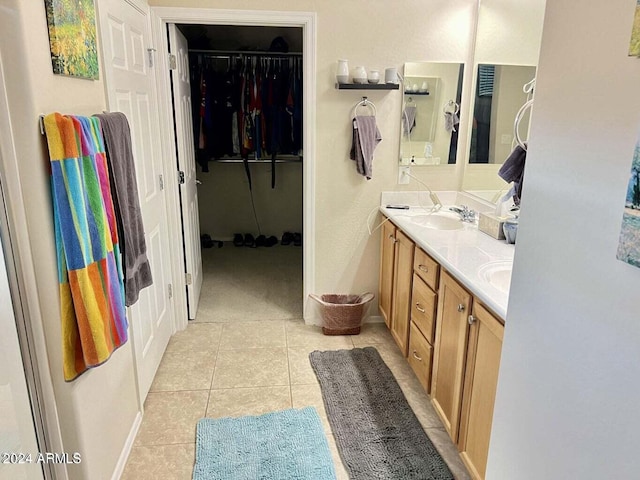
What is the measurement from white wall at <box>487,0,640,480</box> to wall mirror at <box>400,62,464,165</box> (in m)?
1.98

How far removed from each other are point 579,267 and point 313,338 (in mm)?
2309

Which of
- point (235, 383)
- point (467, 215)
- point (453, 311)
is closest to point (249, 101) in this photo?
point (467, 215)

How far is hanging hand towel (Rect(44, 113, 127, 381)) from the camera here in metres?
1.32

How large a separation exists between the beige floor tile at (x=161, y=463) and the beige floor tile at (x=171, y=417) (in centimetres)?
5

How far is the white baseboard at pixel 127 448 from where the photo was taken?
1861 mm

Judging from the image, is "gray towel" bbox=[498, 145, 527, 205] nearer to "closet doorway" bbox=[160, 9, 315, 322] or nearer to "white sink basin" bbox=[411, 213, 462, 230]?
"white sink basin" bbox=[411, 213, 462, 230]

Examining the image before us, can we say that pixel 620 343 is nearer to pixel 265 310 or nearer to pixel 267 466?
pixel 267 466

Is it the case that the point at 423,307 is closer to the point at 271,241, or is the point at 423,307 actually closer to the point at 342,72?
the point at 342,72

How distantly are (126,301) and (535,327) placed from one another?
148 cm

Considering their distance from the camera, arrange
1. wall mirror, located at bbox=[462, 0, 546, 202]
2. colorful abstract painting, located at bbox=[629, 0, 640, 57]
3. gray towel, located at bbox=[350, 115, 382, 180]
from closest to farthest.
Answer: colorful abstract painting, located at bbox=[629, 0, 640, 57] < wall mirror, located at bbox=[462, 0, 546, 202] < gray towel, located at bbox=[350, 115, 382, 180]

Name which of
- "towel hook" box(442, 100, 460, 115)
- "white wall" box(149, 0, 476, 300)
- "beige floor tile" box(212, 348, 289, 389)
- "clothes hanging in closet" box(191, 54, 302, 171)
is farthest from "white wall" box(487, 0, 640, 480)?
"clothes hanging in closet" box(191, 54, 302, 171)

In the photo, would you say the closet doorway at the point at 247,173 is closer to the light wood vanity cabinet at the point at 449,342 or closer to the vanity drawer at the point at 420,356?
the light wood vanity cabinet at the point at 449,342

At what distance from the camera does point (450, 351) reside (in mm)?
1998

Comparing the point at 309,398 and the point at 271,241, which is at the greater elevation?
the point at 271,241
